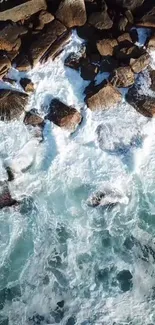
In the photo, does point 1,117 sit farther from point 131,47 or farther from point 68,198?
point 131,47

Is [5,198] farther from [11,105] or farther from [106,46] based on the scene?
[106,46]

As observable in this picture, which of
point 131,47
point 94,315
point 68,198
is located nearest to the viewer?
point 94,315

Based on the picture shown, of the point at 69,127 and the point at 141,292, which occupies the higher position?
the point at 69,127

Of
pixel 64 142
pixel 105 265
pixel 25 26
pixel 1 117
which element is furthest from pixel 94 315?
pixel 25 26

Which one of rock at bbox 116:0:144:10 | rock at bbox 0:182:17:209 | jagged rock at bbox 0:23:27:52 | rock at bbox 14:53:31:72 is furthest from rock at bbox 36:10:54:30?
rock at bbox 0:182:17:209

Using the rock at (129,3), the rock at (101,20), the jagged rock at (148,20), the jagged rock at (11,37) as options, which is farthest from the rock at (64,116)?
the rock at (129,3)

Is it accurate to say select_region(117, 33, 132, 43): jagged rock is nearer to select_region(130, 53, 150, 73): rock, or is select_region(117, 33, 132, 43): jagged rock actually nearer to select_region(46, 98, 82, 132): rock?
select_region(130, 53, 150, 73): rock

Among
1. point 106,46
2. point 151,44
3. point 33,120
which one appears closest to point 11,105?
point 33,120

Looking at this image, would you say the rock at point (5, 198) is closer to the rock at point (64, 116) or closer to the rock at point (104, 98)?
the rock at point (64, 116)
